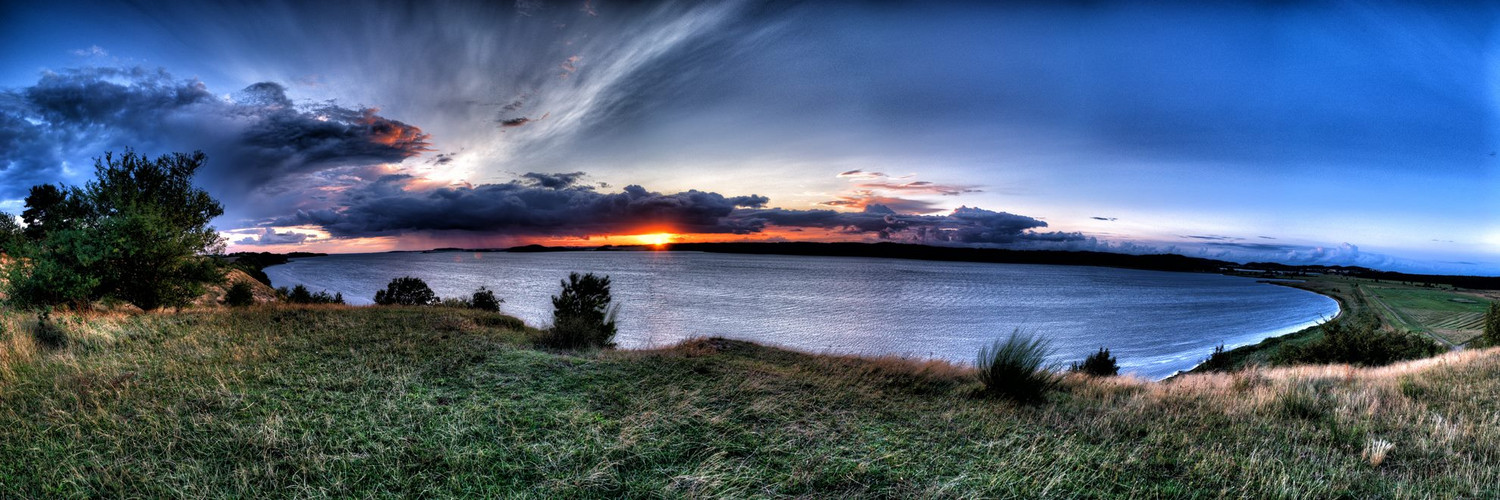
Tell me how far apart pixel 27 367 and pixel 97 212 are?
11123 mm

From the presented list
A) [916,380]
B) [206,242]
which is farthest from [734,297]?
[916,380]

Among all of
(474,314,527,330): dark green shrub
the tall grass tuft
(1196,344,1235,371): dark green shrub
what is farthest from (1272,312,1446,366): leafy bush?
the tall grass tuft

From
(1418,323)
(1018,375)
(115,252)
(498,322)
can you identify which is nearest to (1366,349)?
(1018,375)

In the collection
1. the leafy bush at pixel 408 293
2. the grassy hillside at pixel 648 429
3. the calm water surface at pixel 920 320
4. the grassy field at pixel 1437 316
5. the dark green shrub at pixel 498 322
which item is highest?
the grassy hillside at pixel 648 429

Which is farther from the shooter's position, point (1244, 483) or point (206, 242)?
point (206, 242)

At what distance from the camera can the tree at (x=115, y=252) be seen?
517 inches

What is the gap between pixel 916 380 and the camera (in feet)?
31.8

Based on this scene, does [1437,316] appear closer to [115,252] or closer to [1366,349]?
[1366,349]

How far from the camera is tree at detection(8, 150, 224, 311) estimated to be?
1312 centimetres

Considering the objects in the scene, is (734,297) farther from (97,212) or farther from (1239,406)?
(1239,406)

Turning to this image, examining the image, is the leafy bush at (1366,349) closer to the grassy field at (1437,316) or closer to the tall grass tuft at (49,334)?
the grassy field at (1437,316)

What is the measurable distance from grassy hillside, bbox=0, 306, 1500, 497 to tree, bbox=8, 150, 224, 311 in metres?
4.70

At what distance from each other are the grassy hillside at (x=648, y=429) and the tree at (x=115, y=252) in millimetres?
4699

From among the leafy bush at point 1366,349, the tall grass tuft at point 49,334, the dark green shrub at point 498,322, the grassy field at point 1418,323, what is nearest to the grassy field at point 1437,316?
the grassy field at point 1418,323
